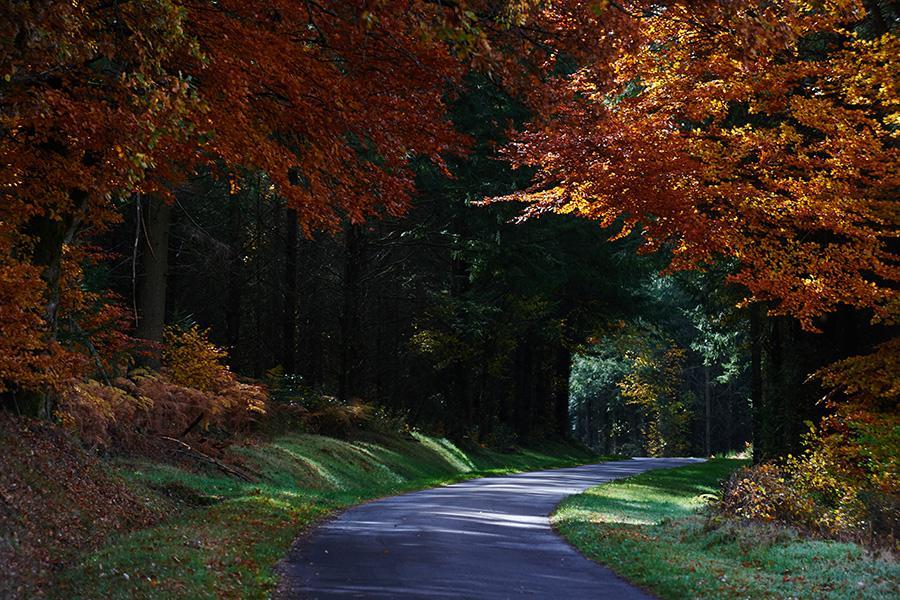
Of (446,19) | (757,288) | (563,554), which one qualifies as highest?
(446,19)

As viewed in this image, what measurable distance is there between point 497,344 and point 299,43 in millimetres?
25862

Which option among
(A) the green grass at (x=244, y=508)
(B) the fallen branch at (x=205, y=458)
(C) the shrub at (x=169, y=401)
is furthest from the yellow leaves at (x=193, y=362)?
(B) the fallen branch at (x=205, y=458)

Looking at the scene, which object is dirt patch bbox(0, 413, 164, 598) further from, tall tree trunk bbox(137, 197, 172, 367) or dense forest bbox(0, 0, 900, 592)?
tall tree trunk bbox(137, 197, 172, 367)

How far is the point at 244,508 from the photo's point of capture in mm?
13453

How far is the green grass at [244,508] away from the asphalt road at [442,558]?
0.48 meters

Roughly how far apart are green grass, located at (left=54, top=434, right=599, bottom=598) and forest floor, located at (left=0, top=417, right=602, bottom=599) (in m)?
0.03

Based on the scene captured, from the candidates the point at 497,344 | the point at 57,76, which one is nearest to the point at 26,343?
the point at 57,76

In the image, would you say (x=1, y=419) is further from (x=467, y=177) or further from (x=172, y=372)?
(x=467, y=177)

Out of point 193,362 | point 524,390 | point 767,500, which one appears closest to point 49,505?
point 193,362

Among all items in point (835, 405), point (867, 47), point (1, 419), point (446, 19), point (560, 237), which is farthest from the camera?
point (560, 237)

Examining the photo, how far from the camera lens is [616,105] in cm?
1614

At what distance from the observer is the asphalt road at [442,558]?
9.14m

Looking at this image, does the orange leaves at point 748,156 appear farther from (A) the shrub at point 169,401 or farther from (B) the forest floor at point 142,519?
(A) the shrub at point 169,401

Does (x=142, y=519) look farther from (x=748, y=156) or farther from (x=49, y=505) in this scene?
(x=748, y=156)
